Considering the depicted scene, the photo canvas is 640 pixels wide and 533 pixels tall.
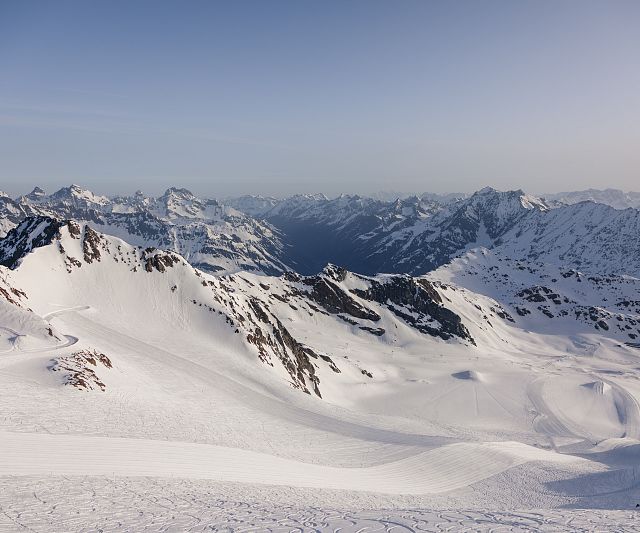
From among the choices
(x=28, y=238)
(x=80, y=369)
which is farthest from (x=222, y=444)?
(x=28, y=238)

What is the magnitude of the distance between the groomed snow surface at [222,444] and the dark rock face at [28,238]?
25.0 feet

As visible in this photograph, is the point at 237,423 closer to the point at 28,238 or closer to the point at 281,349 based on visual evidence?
the point at 281,349

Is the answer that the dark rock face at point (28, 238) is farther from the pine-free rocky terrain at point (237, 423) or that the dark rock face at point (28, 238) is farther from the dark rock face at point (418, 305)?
the dark rock face at point (418, 305)

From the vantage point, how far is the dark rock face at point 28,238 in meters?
A: 87.0

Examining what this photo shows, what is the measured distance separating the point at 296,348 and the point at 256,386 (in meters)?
34.5

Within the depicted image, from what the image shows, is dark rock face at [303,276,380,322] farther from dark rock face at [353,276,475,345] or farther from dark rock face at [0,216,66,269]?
dark rock face at [0,216,66,269]

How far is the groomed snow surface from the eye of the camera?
21.0m

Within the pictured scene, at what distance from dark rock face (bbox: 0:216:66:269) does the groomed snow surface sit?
763 centimetres

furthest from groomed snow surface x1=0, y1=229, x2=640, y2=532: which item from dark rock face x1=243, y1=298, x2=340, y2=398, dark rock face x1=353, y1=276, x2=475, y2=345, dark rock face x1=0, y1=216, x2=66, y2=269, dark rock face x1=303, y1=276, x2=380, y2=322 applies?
dark rock face x1=353, y1=276, x2=475, y2=345

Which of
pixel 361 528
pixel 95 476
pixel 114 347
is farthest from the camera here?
pixel 114 347

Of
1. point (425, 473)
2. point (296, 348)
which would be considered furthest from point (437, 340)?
point (425, 473)

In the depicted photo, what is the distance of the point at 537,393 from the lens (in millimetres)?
109312

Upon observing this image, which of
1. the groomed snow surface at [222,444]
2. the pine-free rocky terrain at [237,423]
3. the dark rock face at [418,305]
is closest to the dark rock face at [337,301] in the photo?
the dark rock face at [418,305]

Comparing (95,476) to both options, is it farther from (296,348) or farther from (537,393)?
(537,393)
